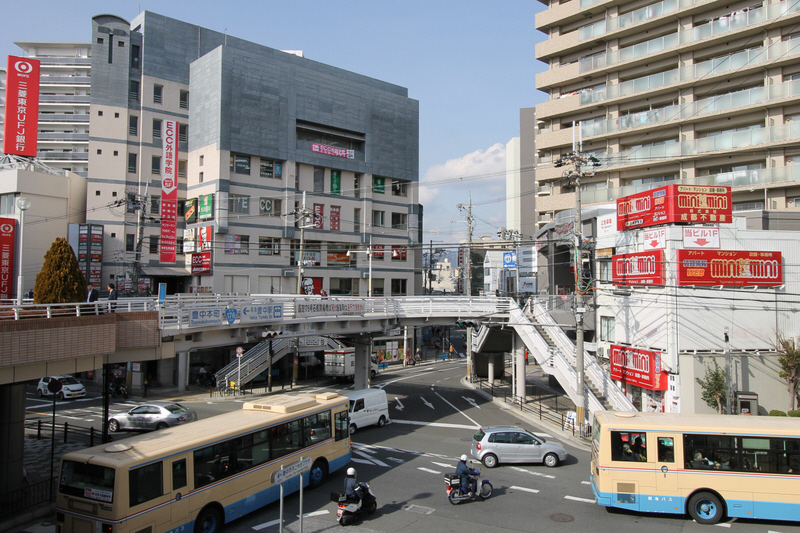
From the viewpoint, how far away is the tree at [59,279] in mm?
18906

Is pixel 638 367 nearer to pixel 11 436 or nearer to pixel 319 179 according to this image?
pixel 11 436

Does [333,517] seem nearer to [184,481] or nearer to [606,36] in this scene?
[184,481]

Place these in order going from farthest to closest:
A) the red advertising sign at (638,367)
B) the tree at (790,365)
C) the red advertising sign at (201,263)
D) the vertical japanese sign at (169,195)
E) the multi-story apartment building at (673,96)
→ the vertical japanese sign at (169,195) < the red advertising sign at (201,263) < the multi-story apartment building at (673,96) < the red advertising sign at (638,367) < the tree at (790,365)

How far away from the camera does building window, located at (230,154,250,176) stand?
49.4 m

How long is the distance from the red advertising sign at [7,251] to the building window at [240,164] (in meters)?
18.5

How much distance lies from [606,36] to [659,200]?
2302 cm

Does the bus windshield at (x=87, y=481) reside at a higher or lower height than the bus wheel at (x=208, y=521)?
higher

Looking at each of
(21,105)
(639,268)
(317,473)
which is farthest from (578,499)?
(21,105)

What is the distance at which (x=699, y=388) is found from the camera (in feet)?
83.9

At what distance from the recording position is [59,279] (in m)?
19.2

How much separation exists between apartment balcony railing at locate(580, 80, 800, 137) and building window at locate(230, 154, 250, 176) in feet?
101

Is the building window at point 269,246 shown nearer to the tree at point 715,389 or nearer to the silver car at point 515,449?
the silver car at point 515,449

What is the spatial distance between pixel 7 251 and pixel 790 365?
A: 55.0 meters

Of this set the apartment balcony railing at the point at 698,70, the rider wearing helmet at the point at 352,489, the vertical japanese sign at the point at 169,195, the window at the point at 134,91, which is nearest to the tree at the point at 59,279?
the rider wearing helmet at the point at 352,489
